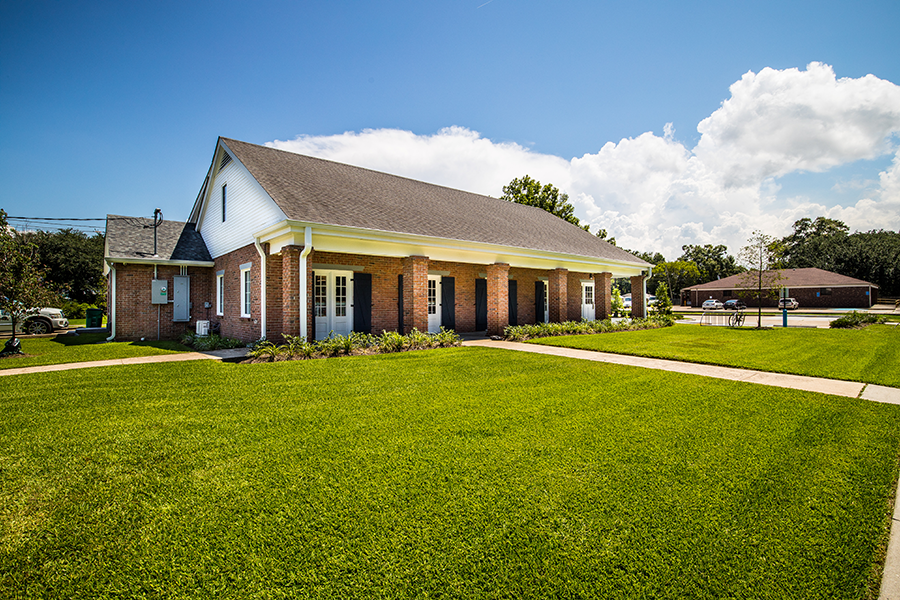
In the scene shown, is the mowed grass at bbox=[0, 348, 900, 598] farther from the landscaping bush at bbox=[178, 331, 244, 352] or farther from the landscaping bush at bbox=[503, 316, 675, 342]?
the landscaping bush at bbox=[503, 316, 675, 342]

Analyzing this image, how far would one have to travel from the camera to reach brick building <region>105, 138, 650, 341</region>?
1103 centimetres

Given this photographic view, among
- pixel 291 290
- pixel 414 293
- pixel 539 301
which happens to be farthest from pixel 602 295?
pixel 291 290

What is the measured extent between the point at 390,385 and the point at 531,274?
42.0ft

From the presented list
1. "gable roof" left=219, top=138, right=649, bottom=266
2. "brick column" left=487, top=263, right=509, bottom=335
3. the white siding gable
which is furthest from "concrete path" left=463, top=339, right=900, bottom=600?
the white siding gable

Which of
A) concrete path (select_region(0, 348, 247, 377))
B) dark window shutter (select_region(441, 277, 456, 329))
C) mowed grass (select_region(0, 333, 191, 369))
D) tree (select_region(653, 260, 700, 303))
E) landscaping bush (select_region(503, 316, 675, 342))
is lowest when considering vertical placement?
concrete path (select_region(0, 348, 247, 377))

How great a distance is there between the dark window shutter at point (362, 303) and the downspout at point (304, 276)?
2677 millimetres

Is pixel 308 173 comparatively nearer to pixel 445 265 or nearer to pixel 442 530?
pixel 445 265

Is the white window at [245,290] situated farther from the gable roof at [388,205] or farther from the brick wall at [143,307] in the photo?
the brick wall at [143,307]

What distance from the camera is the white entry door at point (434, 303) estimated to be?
14781mm

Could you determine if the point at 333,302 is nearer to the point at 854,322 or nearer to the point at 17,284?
the point at 17,284

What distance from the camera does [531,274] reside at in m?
18.2

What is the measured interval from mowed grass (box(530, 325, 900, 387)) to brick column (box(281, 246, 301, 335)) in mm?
7555

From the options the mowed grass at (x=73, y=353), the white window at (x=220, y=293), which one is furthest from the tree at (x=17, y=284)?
the white window at (x=220, y=293)

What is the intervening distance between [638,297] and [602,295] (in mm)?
2577
